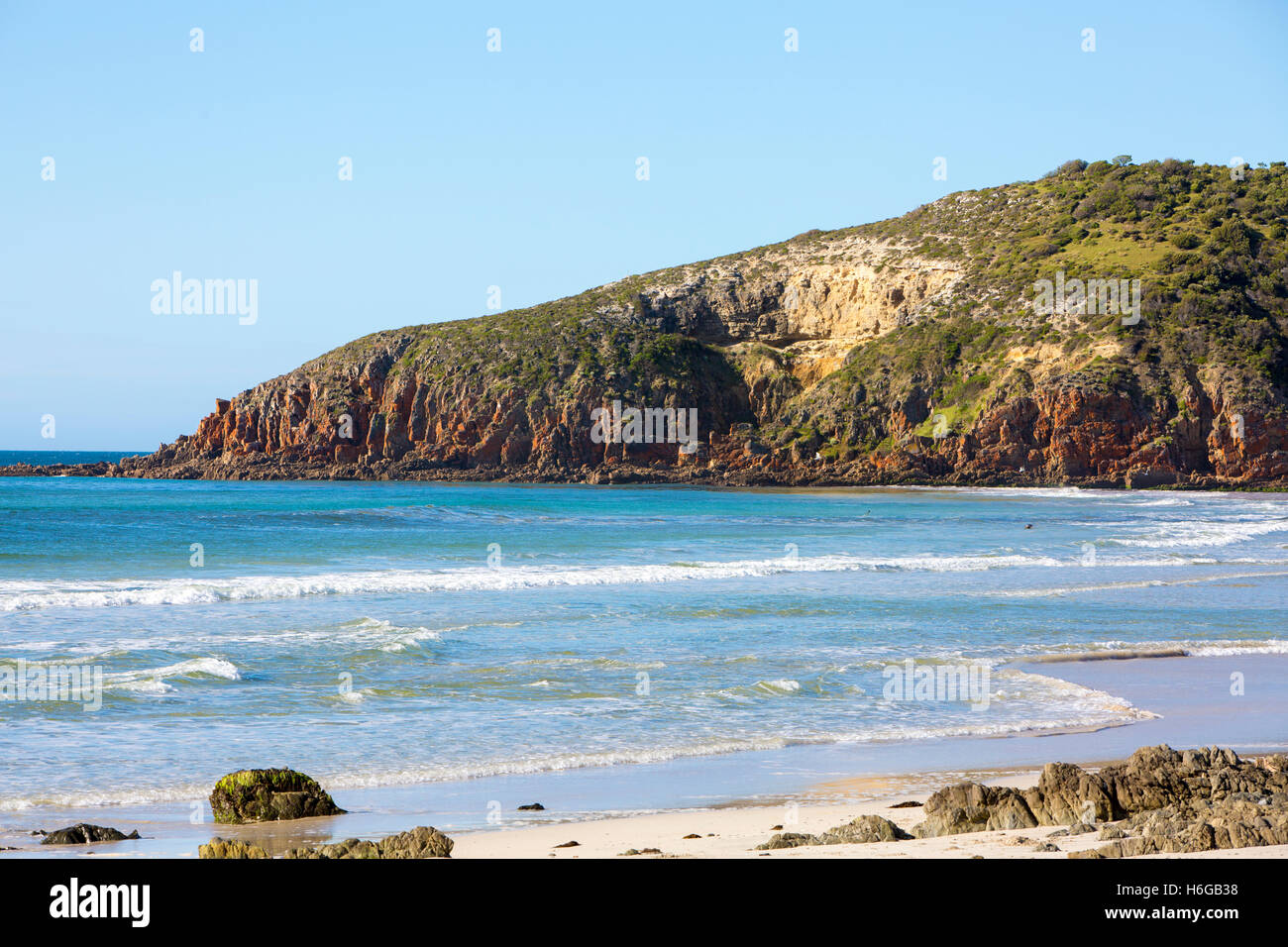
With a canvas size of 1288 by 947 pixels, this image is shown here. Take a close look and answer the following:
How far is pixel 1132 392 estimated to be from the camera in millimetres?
69188

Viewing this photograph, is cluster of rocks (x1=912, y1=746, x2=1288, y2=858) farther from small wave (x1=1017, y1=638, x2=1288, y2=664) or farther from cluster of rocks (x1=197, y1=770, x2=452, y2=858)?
small wave (x1=1017, y1=638, x2=1288, y2=664)

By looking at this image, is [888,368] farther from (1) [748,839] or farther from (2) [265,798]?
(2) [265,798]

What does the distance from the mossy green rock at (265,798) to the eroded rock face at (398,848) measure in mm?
1227

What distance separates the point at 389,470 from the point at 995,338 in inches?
1937

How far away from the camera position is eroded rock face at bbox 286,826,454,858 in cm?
596

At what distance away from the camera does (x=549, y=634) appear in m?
16.1

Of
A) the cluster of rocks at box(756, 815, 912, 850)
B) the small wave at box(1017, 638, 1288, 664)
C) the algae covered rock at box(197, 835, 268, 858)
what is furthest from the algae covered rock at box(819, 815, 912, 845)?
the small wave at box(1017, 638, 1288, 664)

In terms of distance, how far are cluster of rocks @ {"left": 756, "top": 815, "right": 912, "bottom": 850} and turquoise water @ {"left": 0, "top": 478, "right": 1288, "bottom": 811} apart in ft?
10.2

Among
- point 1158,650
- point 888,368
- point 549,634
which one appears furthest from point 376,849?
point 888,368

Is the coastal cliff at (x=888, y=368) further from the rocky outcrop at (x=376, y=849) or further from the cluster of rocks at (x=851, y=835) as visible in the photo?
the rocky outcrop at (x=376, y=849)

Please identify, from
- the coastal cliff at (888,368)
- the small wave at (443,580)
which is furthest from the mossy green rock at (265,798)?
the coastal cliff at (888,368)
